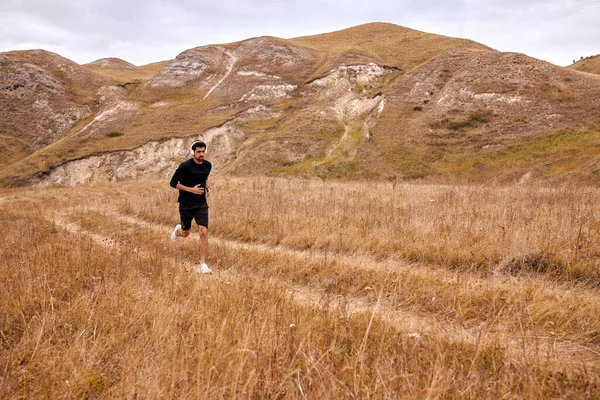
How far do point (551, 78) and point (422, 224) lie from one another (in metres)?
41.6

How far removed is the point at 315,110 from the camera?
162 feet

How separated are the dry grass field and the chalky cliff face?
21.6 meters

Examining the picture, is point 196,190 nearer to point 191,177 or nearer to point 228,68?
point 191,177

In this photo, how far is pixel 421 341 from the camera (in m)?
3.05

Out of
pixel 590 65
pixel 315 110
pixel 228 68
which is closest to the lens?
pixel 315 110

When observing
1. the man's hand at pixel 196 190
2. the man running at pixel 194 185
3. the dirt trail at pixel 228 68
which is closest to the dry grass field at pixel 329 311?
the man running at pixel 194 185

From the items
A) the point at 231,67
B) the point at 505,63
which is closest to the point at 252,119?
the point at 231,67

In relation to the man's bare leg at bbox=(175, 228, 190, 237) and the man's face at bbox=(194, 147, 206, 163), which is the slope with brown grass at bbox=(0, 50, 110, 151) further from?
the man's face at bbox=(194, 147, 206, 163)

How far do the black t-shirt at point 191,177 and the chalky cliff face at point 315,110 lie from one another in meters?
24.8

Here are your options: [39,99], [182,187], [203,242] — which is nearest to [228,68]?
[39,99]

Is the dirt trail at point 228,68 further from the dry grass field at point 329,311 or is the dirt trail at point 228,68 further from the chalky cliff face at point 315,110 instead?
the dry grass field at point 329,311

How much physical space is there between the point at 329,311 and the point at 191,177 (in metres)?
5.00

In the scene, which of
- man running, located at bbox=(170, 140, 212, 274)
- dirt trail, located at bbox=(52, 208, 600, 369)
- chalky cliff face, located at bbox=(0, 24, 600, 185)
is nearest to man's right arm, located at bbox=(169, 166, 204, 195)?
man running, located at bbox=(170, 140, 212, 274)

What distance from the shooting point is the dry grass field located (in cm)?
247
